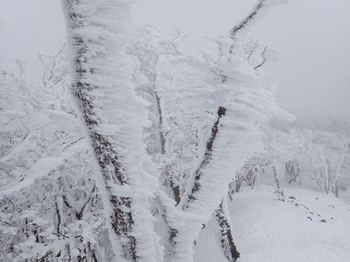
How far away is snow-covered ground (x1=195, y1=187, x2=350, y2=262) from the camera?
15219mm

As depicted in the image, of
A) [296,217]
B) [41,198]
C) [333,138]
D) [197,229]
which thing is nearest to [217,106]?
[197,229]

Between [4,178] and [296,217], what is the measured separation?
46.8 feet

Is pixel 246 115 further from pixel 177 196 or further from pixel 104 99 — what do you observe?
pixel 177 196

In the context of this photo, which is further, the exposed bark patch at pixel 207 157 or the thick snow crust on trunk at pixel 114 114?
the exposed bark patch at pixel 207 157

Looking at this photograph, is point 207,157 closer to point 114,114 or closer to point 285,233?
point 114,114

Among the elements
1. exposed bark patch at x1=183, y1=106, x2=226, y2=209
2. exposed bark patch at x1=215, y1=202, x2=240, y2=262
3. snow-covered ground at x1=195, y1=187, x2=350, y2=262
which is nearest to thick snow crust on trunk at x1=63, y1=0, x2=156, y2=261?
exposed bark patch at x1=183, y1=106, x2=226, y2=209

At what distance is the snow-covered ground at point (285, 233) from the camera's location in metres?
15.2

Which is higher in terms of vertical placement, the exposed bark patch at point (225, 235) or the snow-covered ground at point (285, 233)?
→ the exposed bark patch at point (225, 235)

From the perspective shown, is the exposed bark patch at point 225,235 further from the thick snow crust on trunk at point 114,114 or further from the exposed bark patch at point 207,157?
the thick snow crust on trunk at point 114,114

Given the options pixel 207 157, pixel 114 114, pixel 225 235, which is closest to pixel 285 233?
pixel 225 235

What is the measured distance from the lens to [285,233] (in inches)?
688

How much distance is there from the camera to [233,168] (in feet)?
15.1

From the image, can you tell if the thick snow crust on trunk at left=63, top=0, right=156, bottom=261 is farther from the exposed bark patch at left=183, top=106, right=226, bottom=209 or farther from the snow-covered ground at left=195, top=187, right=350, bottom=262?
the snow-covered ground at left=195, top=187, right=350, bottom=262

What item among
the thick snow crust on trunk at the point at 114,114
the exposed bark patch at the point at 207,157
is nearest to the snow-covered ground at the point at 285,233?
the exposed bark patch at the point at 207,157
